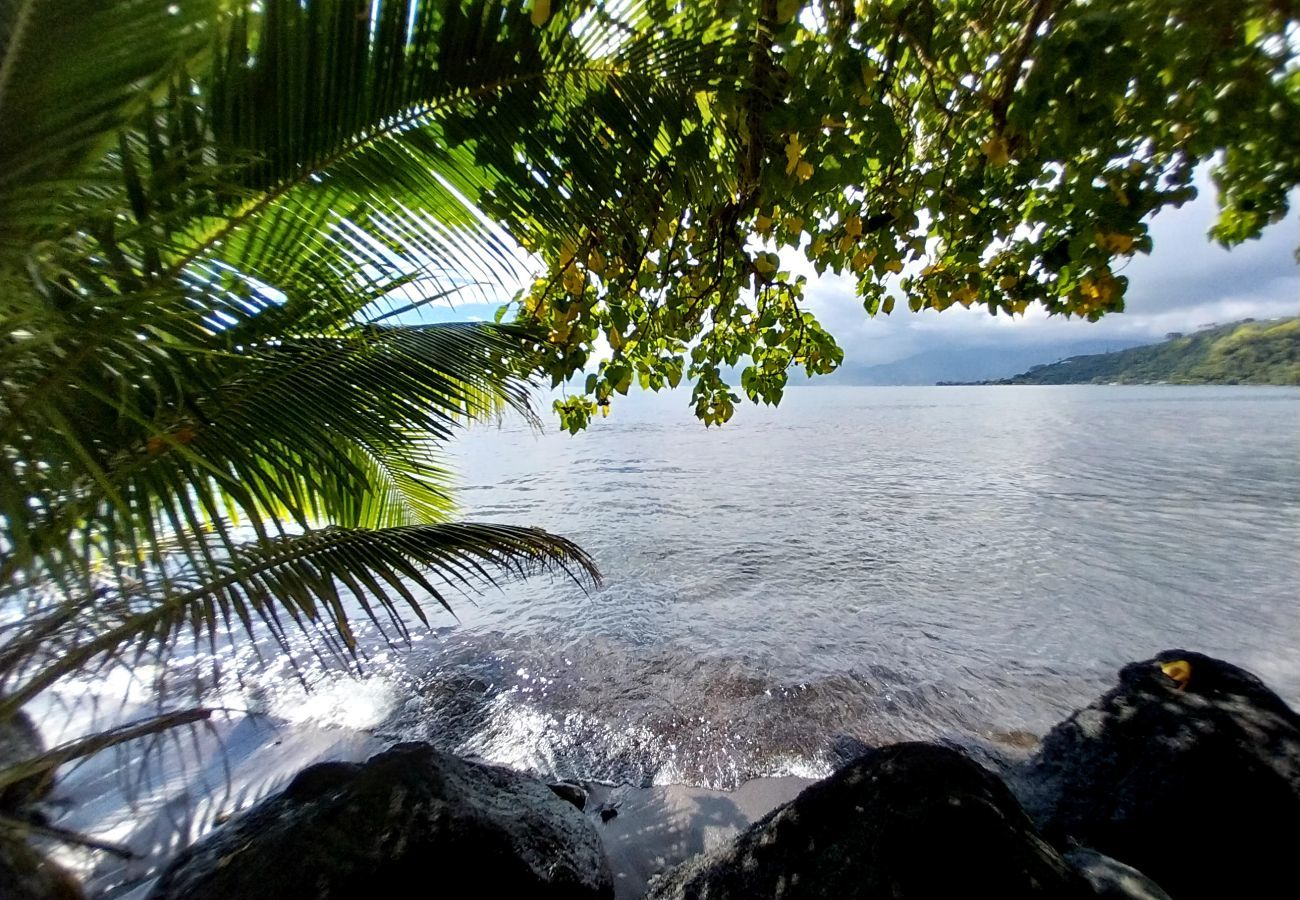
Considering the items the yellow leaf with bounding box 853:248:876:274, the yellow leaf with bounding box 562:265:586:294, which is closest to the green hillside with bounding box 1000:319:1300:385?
the yellow leaf with bounding box 853:248:876:274

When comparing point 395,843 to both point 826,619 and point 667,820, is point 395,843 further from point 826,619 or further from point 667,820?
point 826,619

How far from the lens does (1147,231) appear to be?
99.0 inches

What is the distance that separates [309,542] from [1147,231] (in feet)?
12.0

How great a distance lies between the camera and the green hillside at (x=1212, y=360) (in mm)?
83312

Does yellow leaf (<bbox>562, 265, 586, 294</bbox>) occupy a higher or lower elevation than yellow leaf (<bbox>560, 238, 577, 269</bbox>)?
lower

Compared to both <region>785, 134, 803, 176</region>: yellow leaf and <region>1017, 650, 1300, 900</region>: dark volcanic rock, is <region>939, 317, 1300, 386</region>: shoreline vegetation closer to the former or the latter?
<region>1017, 650, 1300, 900</region>: dark volcanic rock

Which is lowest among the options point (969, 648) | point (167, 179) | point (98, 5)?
point (969, 648)

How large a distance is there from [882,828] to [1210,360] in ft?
447

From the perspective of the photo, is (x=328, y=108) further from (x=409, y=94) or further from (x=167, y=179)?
(x=167, y=179)

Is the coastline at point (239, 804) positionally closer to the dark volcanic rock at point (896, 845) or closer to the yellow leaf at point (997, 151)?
the dark volcanic rock at point (896, 845)

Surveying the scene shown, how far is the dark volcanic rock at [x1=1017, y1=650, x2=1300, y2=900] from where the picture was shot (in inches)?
102

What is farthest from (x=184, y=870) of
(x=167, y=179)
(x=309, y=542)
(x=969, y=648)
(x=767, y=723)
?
(x=969, y=648)

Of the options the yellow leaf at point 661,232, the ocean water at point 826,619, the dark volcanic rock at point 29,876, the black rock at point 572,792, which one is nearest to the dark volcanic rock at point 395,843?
the dark volcanic rock at point 29,876

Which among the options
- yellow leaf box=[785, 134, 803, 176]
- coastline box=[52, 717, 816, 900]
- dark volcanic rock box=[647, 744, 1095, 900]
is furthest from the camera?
coastline box=[52, 717, 816, 900]
